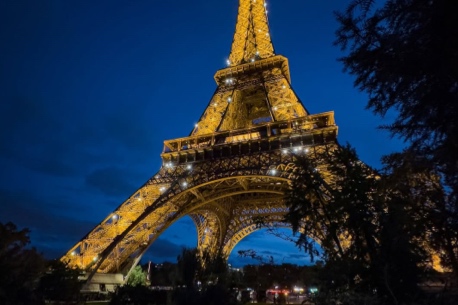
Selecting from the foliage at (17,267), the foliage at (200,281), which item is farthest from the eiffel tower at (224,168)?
the foliage at (17,267)

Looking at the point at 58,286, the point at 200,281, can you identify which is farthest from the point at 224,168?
the point at 58,286

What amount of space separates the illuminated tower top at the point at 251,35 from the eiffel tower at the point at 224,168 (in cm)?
36

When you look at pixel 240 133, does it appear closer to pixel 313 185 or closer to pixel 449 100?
pixel 313 185

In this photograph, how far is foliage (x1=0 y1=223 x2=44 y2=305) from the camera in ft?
28.1

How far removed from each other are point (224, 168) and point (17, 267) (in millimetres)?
14992

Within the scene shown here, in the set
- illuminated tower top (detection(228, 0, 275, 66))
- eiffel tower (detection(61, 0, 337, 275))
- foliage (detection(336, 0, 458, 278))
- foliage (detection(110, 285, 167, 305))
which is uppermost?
illuminated tower top (detection(228, 0, 275, 66))

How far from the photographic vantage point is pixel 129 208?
902 inches

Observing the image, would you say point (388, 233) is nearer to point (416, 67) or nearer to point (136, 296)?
point (416, 67)

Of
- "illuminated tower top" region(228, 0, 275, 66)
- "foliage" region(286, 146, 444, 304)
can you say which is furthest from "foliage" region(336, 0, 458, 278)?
"illuminated tower top" region(228, 0, 275, 66)

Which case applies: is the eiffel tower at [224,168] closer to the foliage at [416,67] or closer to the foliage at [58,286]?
the foliage at [58,286]

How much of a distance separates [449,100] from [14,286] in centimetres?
1085

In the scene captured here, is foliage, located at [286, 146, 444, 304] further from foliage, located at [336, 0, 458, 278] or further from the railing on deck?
the railing on deck

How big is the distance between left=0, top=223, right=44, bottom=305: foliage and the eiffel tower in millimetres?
10485

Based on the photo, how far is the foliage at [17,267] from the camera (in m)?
8.55
